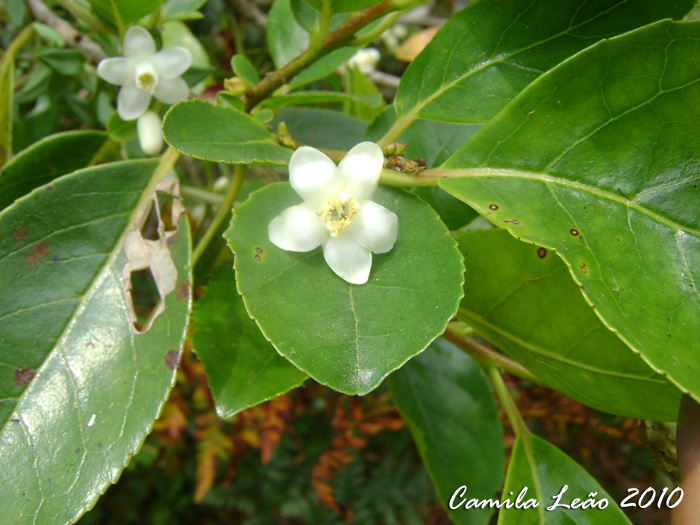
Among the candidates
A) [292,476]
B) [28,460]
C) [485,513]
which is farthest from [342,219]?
[292,476]

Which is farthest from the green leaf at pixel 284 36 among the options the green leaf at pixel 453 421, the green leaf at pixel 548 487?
the green leaf at pixel 548 487

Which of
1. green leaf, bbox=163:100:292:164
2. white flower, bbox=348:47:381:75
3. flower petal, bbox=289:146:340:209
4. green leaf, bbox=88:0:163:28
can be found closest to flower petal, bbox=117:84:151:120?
green leaf, bbox=88:0:163:28

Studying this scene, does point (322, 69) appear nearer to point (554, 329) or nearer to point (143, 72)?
point (143, 72)

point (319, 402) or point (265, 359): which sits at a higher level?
point (265, 359)

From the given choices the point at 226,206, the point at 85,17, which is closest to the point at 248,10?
the point at 85,17

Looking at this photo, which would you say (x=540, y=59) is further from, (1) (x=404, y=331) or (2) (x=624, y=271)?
(1) (x=404, y=331)

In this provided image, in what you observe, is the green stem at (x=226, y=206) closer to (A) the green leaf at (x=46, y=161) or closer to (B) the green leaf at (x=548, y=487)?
(A) the green leaf at (x=46, y=161)
